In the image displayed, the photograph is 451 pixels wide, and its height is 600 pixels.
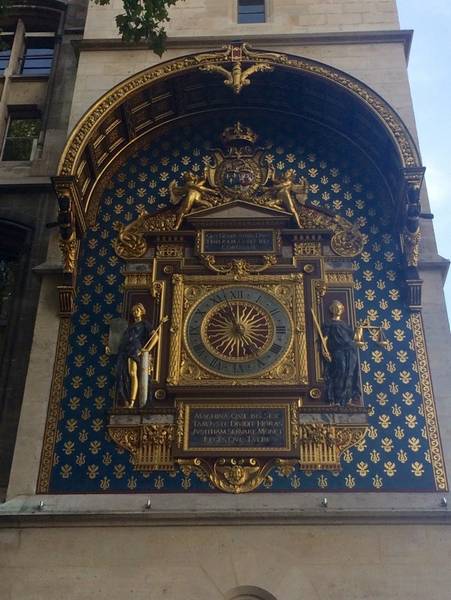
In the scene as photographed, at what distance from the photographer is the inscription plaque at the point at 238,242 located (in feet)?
44.5

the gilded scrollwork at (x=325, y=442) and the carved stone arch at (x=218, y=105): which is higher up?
the carved stone arch at (x=218, y=105)

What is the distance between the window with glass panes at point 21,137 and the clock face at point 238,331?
5.32 metres

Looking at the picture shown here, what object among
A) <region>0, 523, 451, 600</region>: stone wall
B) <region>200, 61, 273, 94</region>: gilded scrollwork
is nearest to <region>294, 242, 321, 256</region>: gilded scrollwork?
<region>200, 61, 273, 94</region>: gilded scrollwork

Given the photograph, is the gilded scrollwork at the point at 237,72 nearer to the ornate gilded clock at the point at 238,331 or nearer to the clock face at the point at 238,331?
the ornate gilded clock at the point at 238,331

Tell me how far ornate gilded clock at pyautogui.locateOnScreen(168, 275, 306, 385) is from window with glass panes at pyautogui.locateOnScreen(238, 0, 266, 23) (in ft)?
19.0

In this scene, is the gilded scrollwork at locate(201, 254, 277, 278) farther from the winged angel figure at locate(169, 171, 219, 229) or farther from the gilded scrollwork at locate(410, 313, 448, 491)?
the gilded scrollwork at locate(410, 313, 448, 491)

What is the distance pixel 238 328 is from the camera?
1273cm

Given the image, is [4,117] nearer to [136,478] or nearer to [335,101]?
[335,101]

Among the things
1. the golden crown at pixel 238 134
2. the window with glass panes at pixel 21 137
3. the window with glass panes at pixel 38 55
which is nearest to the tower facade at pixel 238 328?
the golden crown at pixel 238 134

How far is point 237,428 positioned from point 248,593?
2262mm

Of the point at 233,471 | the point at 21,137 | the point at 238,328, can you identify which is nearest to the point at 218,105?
the point at 21,137

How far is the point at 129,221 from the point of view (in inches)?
561

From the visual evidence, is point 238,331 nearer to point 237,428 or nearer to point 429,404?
point 237,428

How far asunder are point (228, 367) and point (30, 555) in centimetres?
381
